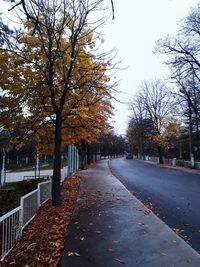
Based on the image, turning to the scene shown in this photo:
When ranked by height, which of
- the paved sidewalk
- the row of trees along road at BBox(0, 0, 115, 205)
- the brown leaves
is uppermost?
the row of trees along road at BBox(0, 0, 115, 205)

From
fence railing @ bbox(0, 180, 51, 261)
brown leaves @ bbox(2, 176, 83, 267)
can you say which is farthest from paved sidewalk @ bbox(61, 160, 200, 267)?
fence railing @ bbox(0, 180, 51, 261)

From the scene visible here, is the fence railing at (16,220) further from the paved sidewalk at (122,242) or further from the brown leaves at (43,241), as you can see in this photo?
the paved sidewalk at (122,242)

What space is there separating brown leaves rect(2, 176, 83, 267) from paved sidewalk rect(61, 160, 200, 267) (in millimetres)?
252

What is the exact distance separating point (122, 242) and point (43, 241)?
1.77 metres

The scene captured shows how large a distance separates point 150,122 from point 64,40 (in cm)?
4761

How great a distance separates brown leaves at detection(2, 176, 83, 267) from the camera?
6.09 meters

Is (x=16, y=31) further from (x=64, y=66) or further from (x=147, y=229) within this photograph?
(x=147, y=229)

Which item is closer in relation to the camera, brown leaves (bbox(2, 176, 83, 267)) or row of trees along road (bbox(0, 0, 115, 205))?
brown leaves (bbox(2, 176, 83, 267))

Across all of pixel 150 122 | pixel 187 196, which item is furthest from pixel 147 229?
pixel 150 122

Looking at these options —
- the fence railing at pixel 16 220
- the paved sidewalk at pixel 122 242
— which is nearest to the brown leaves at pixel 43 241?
the fence railing at pixel 16 220

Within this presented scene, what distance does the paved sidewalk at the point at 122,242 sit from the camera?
5514 millimetres

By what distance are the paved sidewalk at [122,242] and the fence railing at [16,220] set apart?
1.21 metres

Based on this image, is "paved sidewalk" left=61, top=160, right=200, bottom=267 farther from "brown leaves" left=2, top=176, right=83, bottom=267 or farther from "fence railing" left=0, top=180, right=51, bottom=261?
"fence railing" left=0, top=180, right=51, bottom=261

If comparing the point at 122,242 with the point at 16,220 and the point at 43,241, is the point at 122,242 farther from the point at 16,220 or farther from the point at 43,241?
the point at 16,220
